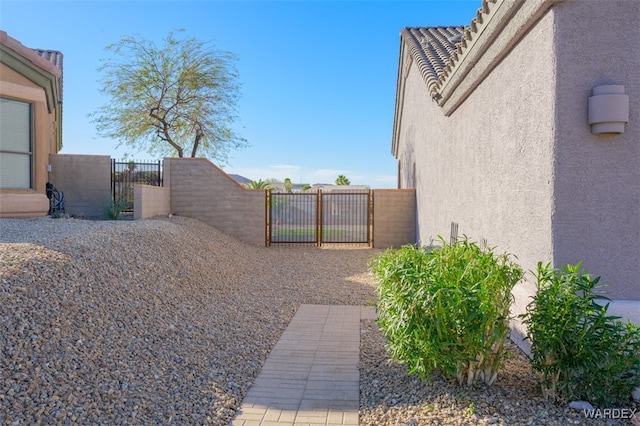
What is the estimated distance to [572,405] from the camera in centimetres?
379

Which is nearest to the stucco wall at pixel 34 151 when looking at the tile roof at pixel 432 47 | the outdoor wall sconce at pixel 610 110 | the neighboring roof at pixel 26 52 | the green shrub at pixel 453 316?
the neighboring roof at pixel 26 52

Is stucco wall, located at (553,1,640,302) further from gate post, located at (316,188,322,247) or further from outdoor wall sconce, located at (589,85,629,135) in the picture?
gate post, located at (316,188,322,247)

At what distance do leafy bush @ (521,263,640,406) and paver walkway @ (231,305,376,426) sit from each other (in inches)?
69.1

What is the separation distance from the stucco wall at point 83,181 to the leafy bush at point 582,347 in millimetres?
13699

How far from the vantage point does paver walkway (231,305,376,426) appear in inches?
159

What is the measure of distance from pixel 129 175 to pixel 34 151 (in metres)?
4.14

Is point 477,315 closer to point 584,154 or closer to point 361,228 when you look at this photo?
point 584,154

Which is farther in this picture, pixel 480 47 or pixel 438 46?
pixel 438 46

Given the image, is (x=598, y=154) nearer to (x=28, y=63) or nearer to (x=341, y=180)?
(x=28, y=63)

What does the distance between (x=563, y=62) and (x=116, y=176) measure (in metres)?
14.2

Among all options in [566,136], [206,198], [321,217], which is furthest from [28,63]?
[566,136]

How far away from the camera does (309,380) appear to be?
4836 mm

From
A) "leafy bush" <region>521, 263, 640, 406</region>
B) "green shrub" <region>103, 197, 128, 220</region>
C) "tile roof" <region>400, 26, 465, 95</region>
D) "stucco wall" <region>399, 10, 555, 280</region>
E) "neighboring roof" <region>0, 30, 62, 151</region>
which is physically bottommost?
"leafy bush" <region>521, 263, 640, 406</region>

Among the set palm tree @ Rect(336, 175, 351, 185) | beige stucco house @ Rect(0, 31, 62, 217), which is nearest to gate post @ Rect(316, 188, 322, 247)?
beige stucco house @ Rect(0, 31, 62, 217)
